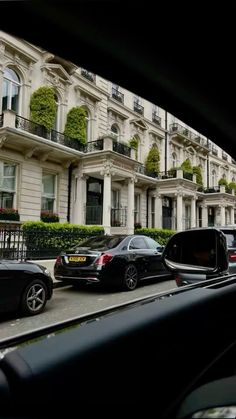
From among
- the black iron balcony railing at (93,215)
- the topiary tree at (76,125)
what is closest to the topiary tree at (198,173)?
the black iron balcony railing at (93,215)

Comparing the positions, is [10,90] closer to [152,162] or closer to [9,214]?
[9,214]

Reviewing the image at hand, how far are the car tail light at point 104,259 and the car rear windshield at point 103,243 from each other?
41 cm

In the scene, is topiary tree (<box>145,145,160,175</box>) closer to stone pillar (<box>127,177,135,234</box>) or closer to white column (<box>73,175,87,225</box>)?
stone pillar (<box>127,177,135,234</box>)

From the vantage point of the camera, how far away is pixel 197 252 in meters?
3.39

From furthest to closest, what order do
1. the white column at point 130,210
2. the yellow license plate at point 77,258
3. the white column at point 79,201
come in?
the white column at point 130,210
the white column at point 79,201
the yellow license plate at point 77,258

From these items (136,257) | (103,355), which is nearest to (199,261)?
(103,355)

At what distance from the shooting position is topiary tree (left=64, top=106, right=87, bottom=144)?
1997cm

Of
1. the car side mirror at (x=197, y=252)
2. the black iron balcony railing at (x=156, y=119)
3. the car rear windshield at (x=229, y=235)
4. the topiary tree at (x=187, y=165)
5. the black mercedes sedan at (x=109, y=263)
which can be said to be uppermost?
the black iron balcony railing at (x=156, y=119)

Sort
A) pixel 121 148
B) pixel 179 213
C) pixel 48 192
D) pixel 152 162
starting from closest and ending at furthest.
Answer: pixel 48 192
pixel 121 148
pixel 179 213
pixel 152 162

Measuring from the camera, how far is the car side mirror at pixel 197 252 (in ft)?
10.7

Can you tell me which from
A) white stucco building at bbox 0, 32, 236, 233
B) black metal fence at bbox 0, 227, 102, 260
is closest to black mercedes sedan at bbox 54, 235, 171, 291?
black metal fence at bbox 0, 227, 102, 260

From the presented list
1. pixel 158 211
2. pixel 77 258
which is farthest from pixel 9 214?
pixel 158 211

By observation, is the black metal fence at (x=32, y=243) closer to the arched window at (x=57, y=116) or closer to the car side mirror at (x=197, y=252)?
the arched window at (x=57, y=116)

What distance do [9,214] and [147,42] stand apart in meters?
15.6
